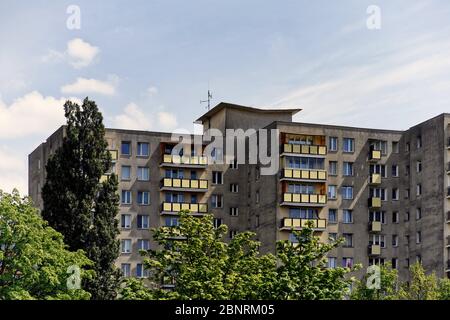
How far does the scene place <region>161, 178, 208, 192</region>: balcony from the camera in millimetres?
95812

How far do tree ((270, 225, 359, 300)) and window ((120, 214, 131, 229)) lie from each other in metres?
45.1

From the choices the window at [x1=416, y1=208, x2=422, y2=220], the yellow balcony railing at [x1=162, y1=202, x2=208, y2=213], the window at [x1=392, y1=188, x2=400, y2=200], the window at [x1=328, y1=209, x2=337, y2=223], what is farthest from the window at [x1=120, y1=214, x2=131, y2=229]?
the window at [x1=416, y1=208, x2=422, y2=220]

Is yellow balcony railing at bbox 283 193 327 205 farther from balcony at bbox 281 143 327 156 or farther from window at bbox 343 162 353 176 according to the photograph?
balcony at bbox 281 143 327 156

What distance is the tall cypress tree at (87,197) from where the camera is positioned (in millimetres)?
67688

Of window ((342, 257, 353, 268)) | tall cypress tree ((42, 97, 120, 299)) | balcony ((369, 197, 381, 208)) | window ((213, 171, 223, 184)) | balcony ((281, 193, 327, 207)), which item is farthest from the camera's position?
window ((213, 171, 223, 184))

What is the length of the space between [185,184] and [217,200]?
4.62m

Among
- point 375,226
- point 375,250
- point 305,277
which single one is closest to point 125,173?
point 375,226

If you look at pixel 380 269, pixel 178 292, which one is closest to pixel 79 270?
pixel 178 292

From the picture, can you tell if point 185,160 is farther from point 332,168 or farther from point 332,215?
point 332,215

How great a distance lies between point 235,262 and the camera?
2047 inches

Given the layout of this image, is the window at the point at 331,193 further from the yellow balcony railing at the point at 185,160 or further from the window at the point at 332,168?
the yellow balcony railing at the point at 185,160

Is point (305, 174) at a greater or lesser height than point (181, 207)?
greater

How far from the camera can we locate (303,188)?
307ft
